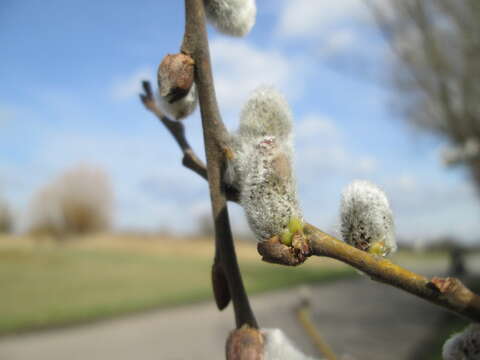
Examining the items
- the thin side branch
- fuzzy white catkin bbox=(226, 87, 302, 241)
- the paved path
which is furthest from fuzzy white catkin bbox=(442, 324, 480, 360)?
the paved path

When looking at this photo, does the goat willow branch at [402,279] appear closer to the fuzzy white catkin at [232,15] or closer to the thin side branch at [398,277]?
the thin side branch at [398,277]

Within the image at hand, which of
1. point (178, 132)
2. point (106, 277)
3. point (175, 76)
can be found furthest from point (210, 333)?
point (175, 76)

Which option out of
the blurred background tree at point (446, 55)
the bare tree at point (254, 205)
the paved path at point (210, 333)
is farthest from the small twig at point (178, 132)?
the blurred background tree at point (446, 55)

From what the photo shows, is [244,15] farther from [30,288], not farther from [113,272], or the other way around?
[113,272]

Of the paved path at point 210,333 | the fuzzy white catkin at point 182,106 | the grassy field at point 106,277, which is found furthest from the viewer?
the grassy field at point 106,277

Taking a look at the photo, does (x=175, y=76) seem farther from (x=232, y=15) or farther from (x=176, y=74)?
(x=232, y=15)

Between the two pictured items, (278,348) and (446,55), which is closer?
(278,348)
